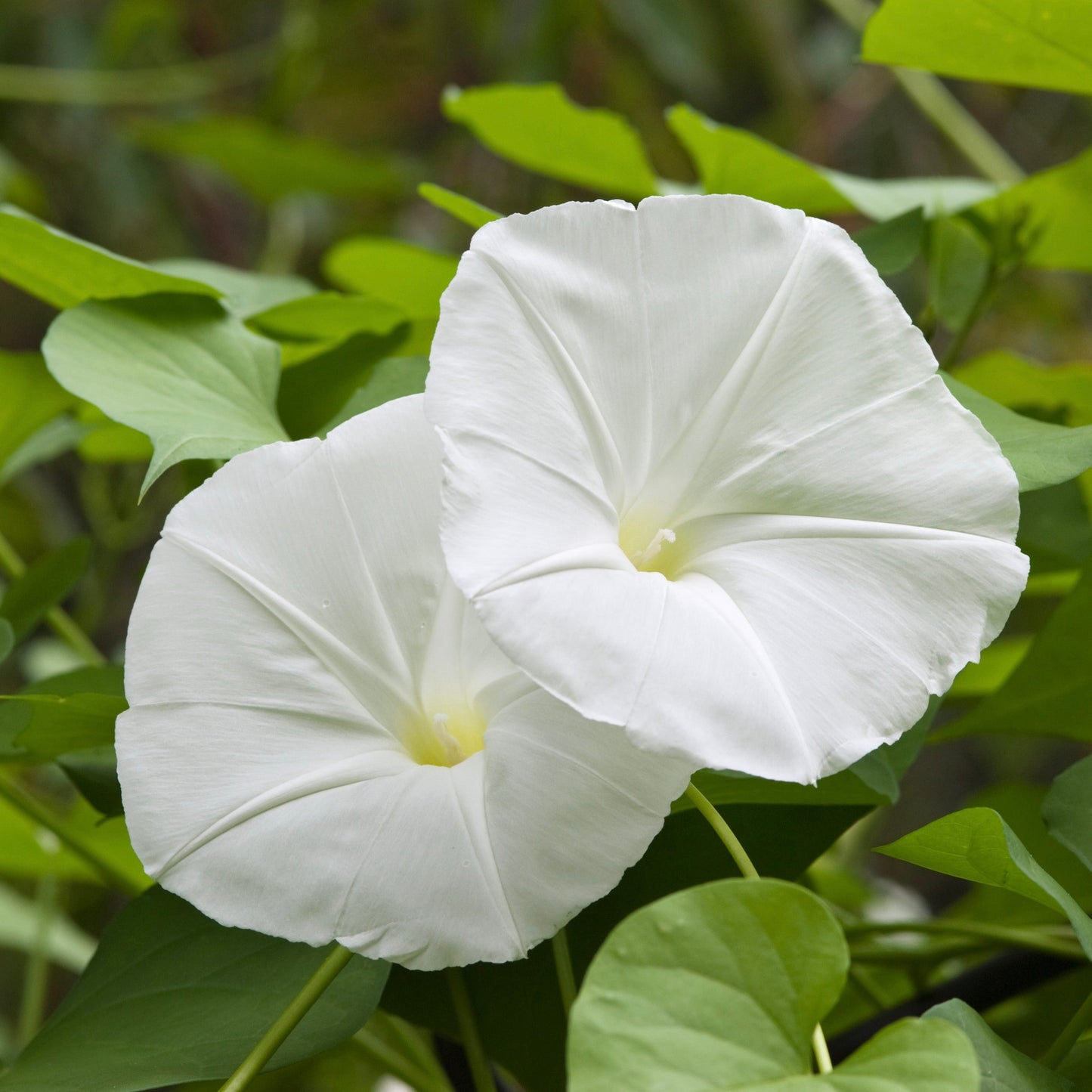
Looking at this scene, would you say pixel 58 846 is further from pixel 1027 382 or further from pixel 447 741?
pixel 1027 382

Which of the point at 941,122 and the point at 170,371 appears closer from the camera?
the point at 170,371

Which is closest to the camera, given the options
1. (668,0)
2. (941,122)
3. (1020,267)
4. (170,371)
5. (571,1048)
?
(571,1048)

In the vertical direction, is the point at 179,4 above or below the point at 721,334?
below

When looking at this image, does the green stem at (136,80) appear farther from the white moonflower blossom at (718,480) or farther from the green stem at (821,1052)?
the green stem at (821,1052)

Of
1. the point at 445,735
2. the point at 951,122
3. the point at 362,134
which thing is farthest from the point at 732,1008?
the point at 362,134

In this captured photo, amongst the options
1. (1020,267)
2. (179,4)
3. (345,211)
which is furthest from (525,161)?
(179,4)

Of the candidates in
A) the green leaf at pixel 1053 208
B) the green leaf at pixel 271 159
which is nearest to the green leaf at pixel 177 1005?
the green leaf at pixel 1053 208

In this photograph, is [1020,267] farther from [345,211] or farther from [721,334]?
[345,211]
